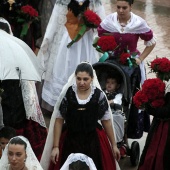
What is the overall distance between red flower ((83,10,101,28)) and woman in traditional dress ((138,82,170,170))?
2436mm

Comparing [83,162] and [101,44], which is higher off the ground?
[101,44]

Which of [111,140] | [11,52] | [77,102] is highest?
[11,52]

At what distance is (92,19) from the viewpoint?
9.33 meters

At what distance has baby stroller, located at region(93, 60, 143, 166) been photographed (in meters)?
7.90

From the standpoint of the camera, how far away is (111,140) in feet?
23.5

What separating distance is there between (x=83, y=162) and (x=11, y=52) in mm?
1682

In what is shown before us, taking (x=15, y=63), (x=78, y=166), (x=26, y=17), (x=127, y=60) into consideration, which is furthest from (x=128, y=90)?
(x=26, y=17)

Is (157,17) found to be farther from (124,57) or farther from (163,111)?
(163,111)

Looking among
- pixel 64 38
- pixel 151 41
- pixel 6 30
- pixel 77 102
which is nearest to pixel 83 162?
pixel 77 102

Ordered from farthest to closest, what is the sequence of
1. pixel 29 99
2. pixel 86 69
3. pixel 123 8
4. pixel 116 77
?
pixel 123 8 < pixel 116 77 < pixel 29 99 < pixel 86 69

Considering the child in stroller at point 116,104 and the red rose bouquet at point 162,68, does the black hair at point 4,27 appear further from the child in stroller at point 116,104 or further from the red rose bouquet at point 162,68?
the red rose bouquet at point 162,68

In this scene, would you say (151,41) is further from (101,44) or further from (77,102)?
(77,102)

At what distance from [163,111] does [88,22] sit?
106 inches

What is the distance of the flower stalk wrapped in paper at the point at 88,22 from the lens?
9344mm
